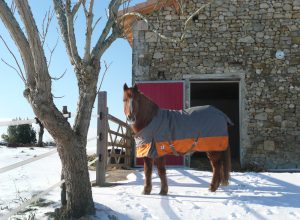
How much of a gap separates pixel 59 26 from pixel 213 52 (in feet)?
17.1

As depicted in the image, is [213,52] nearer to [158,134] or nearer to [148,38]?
[148,38]

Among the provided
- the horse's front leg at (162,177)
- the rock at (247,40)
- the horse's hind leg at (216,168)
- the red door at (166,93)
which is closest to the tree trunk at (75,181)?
the horse's front leg at (162,177)

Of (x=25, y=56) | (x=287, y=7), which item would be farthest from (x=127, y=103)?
(x=287, y=7)

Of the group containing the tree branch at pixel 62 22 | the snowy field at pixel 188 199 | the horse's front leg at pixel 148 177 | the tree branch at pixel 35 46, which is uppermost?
the tree branch at pixel 62 22

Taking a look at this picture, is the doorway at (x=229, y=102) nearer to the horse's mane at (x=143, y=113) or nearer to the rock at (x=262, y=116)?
the rock at (x=262, y=116)

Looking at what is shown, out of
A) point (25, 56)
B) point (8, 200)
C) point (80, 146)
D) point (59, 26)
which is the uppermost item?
point (59, 26)

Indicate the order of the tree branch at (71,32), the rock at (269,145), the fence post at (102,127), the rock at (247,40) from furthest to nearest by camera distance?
the rock at (247,40)
the rock at (269,145)
the fence post at (102,127)
the tree branch at (71,32)

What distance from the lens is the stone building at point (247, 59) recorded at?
8961 mm

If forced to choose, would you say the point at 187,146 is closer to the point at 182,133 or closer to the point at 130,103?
the point at 182,133

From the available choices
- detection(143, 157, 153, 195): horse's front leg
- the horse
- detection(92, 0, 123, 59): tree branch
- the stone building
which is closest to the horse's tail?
the horse

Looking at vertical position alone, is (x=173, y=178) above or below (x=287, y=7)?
below

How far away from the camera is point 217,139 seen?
547 cm

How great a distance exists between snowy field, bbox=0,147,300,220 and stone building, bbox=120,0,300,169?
7.86ft

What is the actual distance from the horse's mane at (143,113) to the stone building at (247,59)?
3.97 m
